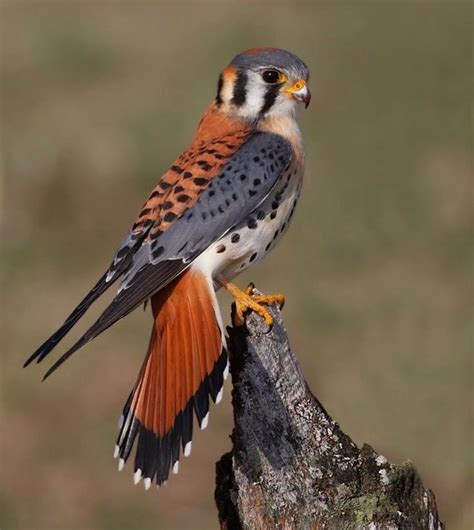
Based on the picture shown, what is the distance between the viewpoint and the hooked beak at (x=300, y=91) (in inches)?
Result: 229

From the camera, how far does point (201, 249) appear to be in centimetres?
526

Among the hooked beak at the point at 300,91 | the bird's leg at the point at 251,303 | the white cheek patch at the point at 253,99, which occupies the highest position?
the hooked beak at the point at 300,91


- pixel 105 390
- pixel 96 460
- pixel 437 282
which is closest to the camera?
pixel 96 460

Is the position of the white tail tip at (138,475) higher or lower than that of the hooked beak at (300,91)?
lower

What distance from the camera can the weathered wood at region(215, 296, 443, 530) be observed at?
4.39 meters

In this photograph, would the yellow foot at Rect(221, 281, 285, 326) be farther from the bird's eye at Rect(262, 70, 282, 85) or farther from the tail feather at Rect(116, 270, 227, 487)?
the bird's eye at Rect(262, 70, 282, 85)

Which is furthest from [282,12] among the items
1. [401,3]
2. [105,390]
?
[105,390]

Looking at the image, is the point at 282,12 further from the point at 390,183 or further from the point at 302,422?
the point at 302,422

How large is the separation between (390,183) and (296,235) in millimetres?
1243

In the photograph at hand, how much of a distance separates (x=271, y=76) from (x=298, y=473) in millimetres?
2126

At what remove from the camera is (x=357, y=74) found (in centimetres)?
1241

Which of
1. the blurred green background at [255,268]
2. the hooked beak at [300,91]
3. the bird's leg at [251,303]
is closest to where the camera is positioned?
the bird's leg at [251,303]

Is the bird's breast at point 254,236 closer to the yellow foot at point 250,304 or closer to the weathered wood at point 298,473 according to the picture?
the yellow foot at point 250,304

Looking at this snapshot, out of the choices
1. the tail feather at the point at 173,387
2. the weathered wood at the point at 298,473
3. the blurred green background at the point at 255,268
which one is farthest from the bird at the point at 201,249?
the blurred green background at the point at 255,268
